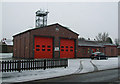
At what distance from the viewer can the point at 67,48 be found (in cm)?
3081

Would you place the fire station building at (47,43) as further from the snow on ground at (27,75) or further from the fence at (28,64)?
the snow on ground at (27,75)

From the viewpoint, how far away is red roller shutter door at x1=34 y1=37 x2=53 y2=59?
26867mm

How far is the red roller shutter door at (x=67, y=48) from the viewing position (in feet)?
98.7

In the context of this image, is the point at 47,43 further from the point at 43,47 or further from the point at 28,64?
the point at 28,64

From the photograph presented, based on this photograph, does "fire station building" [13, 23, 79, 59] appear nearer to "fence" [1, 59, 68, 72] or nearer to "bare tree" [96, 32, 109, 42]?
"fence" [1, 59, 68, 72]

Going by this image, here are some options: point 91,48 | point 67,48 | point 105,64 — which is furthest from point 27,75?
point 91,48

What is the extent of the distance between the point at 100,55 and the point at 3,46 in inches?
1644

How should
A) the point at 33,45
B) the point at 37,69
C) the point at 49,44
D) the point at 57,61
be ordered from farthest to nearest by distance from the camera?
the point at 49,44, the point at 33,45, the point at 57,61, the point at 37,69

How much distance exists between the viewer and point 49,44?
1118 inches

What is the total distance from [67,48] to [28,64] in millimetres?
19163

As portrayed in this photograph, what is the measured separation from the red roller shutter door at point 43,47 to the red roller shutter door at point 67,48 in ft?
8.80

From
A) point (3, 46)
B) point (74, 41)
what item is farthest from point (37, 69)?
point (3, 46)

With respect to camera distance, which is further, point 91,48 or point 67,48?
point 91,48

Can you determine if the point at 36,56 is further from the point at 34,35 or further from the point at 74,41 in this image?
the point at 74,41
